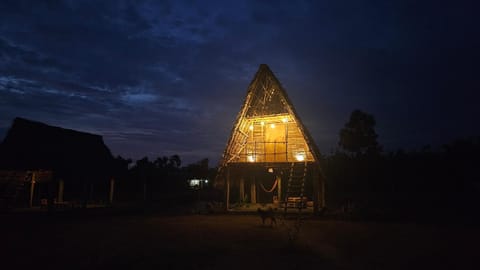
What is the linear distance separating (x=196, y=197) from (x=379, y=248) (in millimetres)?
22221

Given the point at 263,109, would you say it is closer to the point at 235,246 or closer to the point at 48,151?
the point at 235,246

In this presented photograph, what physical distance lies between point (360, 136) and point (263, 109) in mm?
15086

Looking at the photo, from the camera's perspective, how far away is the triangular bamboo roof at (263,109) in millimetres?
14250

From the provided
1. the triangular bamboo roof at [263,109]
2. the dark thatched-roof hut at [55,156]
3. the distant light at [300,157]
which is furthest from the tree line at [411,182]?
the dark thatched-roof hut at [55,156]

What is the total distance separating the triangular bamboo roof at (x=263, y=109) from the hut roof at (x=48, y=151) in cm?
878

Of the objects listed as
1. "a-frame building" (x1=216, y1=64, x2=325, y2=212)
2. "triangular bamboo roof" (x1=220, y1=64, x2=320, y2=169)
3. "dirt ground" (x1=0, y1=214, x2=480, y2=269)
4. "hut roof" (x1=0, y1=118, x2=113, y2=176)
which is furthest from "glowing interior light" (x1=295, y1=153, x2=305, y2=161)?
"hut roof" (x1=0, y1=118, x2=113, y2=176)

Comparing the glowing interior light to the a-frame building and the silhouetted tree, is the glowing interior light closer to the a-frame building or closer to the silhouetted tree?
the a-frame building

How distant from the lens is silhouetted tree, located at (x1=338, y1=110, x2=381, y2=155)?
27.4 metres

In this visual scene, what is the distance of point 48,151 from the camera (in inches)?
674

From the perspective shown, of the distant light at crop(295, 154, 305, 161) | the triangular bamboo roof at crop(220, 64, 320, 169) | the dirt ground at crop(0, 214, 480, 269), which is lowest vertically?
the dirt ground at crop(0, 214, 480, 269)

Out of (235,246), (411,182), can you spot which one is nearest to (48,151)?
(235,246)

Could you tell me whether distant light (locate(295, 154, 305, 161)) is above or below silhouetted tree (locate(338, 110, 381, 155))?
below

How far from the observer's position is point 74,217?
13891 mm

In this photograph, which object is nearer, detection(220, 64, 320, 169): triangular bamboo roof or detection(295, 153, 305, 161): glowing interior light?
detection(220, 64, 320, 169): triangular bamboo roof
